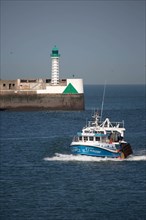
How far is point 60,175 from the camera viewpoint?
4550 centimetres

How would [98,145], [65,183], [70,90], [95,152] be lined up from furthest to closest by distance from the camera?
[70,90], [95,152], [98,145], [65,183]

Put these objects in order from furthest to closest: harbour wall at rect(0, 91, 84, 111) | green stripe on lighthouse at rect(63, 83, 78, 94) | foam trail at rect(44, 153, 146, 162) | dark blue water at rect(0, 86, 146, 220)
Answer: harbour wall at rect(0, 91, 84, 111) → green stripe on lighthouse at rect(63, 83, 78, 94) → foam trail at rect(44, 153, 146, 162) → dark blue water at rect(0, 86, 146, 220)

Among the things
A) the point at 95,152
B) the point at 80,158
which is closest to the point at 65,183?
the point at 80,158

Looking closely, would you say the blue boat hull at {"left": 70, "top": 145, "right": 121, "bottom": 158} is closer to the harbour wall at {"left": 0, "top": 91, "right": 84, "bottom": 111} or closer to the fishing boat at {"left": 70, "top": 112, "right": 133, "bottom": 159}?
the fishing boat at {"left": 70, "top": 112, "right": 133, "bottom": 159}

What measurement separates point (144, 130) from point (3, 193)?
4117 cm

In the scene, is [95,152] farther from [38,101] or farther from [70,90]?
[38,101]

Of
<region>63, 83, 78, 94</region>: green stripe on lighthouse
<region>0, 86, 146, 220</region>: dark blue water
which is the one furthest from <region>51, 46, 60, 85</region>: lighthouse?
<region>0, 86, 146, 220</region>: dark blue water

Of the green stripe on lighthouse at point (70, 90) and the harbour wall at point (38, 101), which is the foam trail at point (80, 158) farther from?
the harbour wall at point (38, 101)

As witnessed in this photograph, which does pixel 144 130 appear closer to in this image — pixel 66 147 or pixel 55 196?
pixel 66 147

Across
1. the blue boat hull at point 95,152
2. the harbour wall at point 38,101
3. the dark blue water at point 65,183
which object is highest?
the harbour wall at point 38,101

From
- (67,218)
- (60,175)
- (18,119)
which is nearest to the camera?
(67,218)

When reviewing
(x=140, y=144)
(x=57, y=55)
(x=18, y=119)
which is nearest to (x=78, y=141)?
(x=140, y=144)

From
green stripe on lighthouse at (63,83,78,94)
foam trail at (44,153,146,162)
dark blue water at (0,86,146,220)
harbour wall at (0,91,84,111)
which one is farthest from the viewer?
harbour wall at (0,91,84,111)

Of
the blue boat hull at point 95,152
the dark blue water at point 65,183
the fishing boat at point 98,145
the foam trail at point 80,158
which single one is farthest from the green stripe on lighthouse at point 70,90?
the blue boat hull at point 95,152
